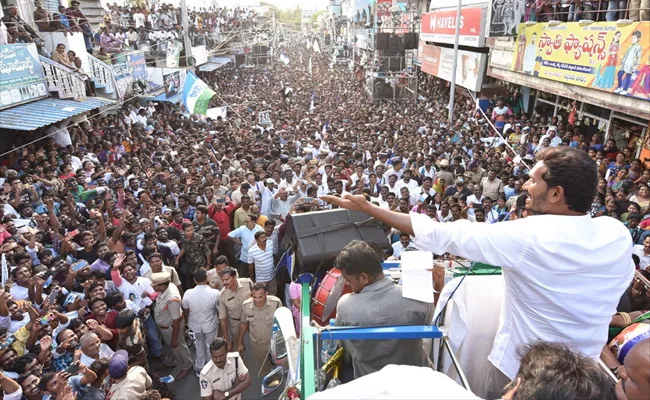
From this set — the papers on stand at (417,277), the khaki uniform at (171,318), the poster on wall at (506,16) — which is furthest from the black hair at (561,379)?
the poster on wall at (506,16)

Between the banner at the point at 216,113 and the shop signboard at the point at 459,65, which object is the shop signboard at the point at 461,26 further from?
the banner at the point at 216,113

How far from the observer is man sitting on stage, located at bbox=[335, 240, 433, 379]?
7.48ft

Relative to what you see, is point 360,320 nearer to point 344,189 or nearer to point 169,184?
point 344,189

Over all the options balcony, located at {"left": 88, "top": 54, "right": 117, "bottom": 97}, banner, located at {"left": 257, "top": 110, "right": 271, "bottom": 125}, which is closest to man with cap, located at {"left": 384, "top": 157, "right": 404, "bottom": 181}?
banner, located at {"left": 257, "top": 110, "right": 271, "bottom": 125}

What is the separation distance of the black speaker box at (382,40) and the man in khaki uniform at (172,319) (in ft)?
65.2

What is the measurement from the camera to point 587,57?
938 cm

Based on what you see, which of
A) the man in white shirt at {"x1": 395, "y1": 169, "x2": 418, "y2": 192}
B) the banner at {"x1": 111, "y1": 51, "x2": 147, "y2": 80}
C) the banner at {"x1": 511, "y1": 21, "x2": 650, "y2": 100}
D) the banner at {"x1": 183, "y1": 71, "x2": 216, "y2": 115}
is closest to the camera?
the banner at {"x1": 511, "y1": 21, "x2": 650, "y2": 100}

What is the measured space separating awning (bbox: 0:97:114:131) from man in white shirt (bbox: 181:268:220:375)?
5727 mm

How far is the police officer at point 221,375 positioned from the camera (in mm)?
3857

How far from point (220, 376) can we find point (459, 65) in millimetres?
16384

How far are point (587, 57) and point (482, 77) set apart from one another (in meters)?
6.31

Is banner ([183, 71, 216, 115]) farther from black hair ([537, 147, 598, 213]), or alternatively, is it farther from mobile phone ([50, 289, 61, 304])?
black hair ([537, 147, 598, 213])

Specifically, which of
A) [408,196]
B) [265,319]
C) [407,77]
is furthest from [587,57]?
[407,77]

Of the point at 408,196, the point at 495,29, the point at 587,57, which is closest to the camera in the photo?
the point at 408,196
